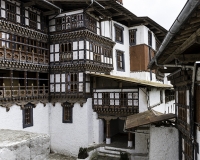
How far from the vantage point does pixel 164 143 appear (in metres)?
10.1

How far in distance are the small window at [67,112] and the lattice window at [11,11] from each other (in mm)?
9072

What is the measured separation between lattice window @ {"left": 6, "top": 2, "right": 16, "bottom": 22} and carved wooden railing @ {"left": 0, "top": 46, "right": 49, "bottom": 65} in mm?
2627

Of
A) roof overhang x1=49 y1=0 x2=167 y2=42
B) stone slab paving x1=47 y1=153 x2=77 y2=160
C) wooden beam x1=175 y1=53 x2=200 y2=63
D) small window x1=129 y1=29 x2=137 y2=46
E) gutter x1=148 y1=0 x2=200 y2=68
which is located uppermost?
roof overhang x1=49 y1=0 x2=167 y2=42

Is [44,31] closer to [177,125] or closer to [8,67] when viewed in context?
[8,67]

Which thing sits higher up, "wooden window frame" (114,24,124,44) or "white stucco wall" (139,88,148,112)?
"wooden window frame" (114,24,124,44)

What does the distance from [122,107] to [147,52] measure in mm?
10335

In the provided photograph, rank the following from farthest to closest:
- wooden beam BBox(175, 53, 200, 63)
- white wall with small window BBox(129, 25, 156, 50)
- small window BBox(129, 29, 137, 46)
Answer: small window BBox(129, 29, 137, 46)
white wall with small window BBox(129, 25, 156, 50)
wooden beam BBox(175, 53, 200, 63)

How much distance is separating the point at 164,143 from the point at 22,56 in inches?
557

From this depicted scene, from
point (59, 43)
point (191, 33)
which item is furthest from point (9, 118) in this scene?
point (191, 33)

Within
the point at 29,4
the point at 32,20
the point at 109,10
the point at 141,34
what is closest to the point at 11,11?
the point at 29,4

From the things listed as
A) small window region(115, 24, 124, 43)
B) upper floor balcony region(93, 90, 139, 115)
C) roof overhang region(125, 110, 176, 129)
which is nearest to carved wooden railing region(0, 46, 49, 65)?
upper floor balcony region(93, 90, 139, 115)

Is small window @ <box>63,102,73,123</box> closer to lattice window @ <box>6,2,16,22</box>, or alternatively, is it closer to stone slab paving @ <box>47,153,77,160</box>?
stone slab paving @ <box>47,153,77,160</box>

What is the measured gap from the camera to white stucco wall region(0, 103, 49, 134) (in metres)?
16.9

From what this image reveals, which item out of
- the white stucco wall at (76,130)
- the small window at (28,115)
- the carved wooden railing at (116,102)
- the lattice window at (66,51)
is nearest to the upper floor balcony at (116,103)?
the carved wooden railing at (116,102)
